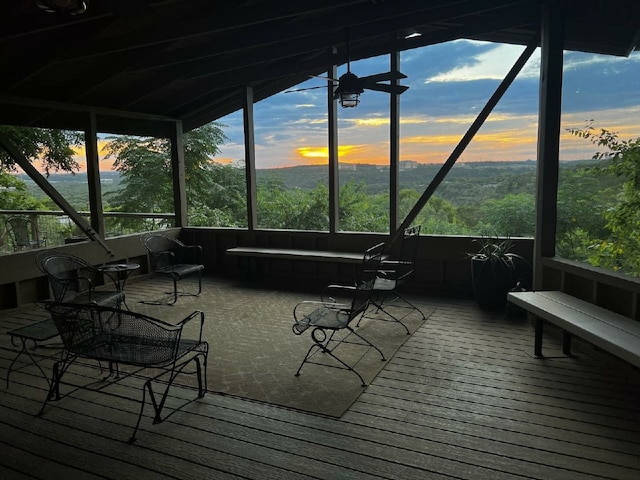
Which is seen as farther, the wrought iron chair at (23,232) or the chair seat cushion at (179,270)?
the wrought iron chair at (23,232)

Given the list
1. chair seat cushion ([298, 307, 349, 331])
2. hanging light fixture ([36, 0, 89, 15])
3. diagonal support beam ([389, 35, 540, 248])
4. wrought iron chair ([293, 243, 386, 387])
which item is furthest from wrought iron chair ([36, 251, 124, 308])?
diagonal support beam ([389, 35, 540, 248])

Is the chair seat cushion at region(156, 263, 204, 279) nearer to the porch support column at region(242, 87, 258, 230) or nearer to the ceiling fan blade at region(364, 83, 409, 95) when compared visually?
the porch support column at region(242, 87, 258, 230)

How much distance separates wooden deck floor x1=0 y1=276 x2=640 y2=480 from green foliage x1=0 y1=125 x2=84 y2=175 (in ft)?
23.5

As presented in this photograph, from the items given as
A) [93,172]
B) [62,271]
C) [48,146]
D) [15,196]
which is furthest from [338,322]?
[15,196]

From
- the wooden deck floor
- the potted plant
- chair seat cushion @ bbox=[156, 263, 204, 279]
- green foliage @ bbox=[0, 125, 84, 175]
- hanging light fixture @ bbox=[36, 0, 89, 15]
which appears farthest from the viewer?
green foliage @ bbox=[0, 125, 84, 175]

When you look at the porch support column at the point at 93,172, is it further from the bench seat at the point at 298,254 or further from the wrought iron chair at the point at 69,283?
the bench seat at the point at 298,254

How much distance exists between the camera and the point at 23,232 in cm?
704

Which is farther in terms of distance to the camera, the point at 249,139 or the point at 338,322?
the point at 249,139

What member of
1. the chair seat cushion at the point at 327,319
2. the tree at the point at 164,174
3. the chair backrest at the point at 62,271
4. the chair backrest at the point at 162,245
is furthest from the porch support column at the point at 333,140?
the tree at the point at 164,174

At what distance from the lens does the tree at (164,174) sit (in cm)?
1097

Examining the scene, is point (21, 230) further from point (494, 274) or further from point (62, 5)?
point (494, 274)

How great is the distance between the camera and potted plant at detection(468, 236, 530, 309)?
16.1ft

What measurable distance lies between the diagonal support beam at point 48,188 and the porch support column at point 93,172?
15cm

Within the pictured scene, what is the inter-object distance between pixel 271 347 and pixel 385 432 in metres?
1.63
